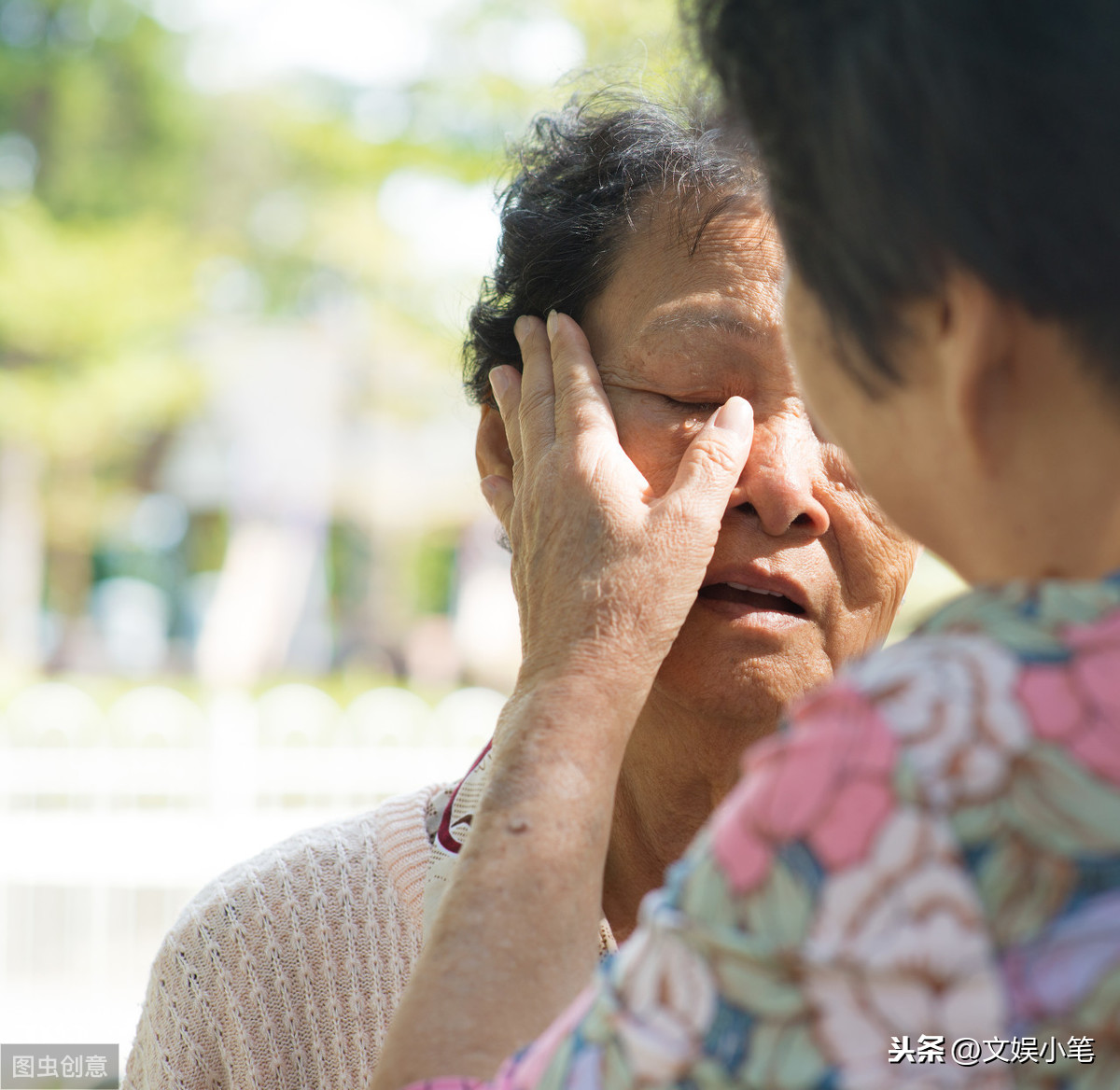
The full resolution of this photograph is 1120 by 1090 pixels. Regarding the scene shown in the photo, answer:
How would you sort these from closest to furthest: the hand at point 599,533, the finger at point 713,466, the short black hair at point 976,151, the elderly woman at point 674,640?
the short black hair at point 976,151 → the hand at point 599,533 → the finger at point 713,466 → the elderly woman at point 674,640

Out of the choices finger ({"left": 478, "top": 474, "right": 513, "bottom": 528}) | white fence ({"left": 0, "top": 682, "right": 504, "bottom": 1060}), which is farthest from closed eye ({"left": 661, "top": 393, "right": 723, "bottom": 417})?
white fence ({"left": 0, "top": 682, "right": 504, "bottom": 1060})

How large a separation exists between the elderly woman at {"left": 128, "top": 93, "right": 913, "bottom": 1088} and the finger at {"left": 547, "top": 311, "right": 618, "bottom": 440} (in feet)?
0.10

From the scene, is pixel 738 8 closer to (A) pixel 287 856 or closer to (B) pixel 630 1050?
(B) pixel 630 1050

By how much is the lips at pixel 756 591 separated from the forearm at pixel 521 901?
0.51 meters

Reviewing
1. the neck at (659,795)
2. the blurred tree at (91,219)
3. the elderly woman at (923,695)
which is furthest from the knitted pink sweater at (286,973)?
the blurred tree at (91,219)

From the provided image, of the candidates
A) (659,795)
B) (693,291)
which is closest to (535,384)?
(693,291)

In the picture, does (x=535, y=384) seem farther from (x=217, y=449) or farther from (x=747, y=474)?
(x=217, y=449)

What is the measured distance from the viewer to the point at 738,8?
1.13m

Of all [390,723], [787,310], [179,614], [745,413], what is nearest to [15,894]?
[390,723]

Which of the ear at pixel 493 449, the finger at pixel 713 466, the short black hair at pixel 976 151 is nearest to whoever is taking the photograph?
the short black hair at pixel 976 151

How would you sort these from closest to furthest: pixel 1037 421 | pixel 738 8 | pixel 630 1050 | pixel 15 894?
pixel 630 1050
pixel 1037 421
pixel 738 8
pixel 15 894

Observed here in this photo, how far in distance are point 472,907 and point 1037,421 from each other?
747 mm

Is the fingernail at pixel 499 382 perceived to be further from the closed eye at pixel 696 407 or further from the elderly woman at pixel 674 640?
the closed eye at pixel 696 407

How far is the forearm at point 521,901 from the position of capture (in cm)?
116
